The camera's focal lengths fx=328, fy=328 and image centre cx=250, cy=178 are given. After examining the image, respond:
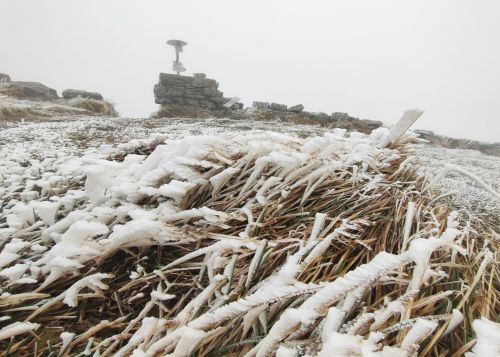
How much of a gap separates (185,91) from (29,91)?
5422 mm

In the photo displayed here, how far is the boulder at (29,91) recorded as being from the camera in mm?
10469

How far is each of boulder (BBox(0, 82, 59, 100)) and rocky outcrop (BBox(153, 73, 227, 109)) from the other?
4.11 meters

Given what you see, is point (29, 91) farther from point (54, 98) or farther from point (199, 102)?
point (199, 102)

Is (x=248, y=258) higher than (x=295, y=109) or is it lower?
lower

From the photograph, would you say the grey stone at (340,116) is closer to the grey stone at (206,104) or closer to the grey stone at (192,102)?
the grey stone at (206,104)

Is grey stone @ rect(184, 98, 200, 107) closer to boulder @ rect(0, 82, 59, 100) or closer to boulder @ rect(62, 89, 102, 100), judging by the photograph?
boulder @ rect(62, 89, 102, 100)

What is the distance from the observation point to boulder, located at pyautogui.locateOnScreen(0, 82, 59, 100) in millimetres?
10469

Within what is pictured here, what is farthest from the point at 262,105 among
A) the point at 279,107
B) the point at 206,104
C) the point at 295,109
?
the point at 206,104

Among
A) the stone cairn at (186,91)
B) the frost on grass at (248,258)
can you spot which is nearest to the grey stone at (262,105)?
the stone cairn at (186,91)

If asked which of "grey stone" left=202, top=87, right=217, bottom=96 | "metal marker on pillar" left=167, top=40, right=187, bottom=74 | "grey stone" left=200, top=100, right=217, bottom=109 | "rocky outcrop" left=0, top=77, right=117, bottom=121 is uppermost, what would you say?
"metal marker on pillar" left=167, top=40, right=187, bottom=74

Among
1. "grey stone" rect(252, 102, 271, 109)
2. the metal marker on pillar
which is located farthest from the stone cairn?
"grey stone" rect(252, 102, 271, 109)

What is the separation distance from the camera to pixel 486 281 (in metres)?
0.74

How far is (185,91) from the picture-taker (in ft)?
34.5

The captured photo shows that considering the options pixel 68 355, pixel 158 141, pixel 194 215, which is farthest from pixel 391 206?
pixel 158 141
